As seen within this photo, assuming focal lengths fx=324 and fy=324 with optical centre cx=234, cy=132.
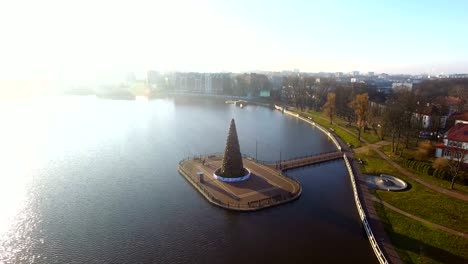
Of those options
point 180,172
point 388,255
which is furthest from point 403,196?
point 180,172

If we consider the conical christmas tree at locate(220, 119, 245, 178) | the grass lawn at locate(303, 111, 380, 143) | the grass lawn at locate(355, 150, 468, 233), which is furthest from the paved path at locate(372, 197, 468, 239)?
the grass lawn at locate(303, 111, 380, 143)

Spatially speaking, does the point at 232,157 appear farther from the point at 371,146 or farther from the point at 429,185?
the point at 371,146

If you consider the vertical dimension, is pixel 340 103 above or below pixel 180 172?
above

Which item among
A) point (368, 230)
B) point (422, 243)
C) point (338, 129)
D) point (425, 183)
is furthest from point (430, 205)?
point (338, 129)

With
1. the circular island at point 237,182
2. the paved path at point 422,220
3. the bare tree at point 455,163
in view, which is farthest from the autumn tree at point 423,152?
the circular island at point 237,182

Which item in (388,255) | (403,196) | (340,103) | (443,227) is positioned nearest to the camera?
(388,255)

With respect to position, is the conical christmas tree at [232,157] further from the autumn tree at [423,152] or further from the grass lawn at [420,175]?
the autumn tree at [423,152]

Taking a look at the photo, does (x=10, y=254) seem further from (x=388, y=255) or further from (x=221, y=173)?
(x=388, y=255)
